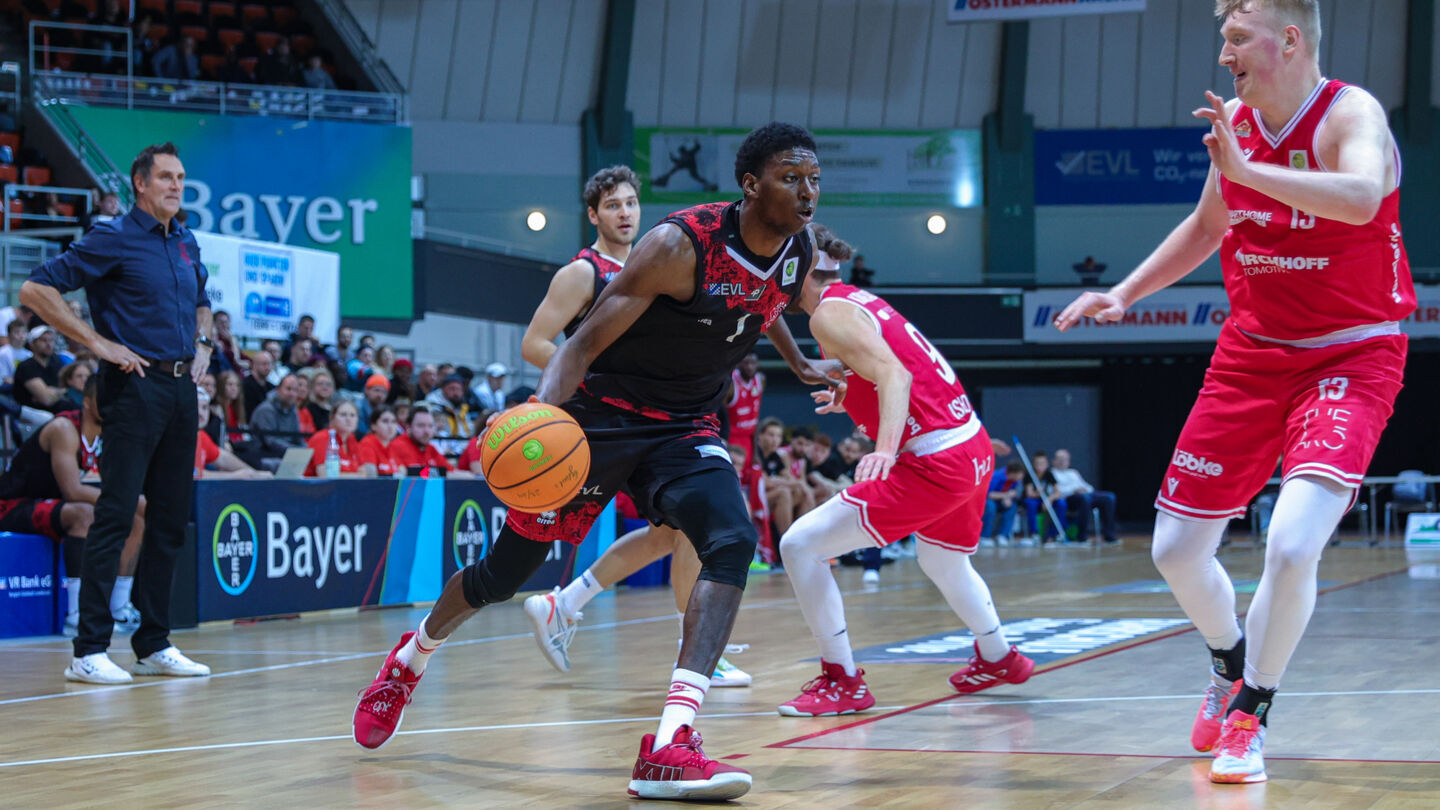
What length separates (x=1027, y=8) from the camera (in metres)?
21.8

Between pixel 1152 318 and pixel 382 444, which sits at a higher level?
pixel 1152 318

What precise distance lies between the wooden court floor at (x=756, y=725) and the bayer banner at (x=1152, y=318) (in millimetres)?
17438

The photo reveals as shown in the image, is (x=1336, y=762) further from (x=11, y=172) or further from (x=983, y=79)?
(x=983, y=79)

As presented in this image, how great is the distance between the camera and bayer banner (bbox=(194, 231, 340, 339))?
14844 mm

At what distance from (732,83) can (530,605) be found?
2232 cm

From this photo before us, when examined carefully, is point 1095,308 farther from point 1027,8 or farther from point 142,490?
point 1027,8

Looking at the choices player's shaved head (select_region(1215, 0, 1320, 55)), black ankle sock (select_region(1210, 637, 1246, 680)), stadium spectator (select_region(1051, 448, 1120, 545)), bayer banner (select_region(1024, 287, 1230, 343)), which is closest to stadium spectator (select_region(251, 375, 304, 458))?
black ankle sock (select_region(1210, 637, 1246, 680))

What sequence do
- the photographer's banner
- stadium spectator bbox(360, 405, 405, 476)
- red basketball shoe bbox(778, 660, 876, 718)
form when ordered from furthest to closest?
stadium spectator bbox(360, 405, 405, 476) < the photographer's banner < red basketball shoe bbox(778, 660, 876, 718)

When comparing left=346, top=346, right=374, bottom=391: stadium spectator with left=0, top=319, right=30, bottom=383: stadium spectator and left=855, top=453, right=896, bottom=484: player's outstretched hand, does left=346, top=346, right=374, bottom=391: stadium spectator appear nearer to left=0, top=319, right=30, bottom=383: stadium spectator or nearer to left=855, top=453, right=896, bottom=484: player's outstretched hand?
left=0, top=319, right=30, bottom=383: stadium spectator

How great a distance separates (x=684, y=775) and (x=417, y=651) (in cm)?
119

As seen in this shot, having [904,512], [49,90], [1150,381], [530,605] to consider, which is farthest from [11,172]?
[1150,381]

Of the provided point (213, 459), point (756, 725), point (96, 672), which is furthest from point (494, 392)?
point (756, 725)

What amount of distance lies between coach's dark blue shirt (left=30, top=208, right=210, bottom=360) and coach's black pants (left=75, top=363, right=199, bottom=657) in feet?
0.53

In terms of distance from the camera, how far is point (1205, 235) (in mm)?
4078
